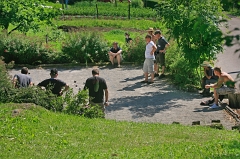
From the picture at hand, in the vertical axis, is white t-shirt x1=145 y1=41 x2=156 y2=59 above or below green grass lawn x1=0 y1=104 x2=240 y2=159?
above

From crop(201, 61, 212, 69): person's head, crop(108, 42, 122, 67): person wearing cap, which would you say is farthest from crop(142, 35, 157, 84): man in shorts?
crop(108, 42, 122, 67): person wearing cap

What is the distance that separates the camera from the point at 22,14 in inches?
968

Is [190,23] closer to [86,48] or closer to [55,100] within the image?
[55,100]

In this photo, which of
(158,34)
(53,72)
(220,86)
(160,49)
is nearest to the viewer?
(53,72)

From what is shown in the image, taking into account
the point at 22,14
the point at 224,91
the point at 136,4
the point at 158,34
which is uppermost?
the point at 136,4

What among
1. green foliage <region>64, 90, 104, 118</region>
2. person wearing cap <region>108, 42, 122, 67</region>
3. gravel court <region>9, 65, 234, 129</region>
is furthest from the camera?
person wearing cap <region>108, 42, 122, 67</region>

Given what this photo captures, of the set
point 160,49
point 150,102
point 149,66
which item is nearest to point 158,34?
point 160,49

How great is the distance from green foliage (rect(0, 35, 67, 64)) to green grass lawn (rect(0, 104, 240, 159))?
10131 millimetres

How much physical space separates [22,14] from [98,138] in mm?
15447

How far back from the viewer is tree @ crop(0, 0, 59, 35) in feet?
A: 80.6

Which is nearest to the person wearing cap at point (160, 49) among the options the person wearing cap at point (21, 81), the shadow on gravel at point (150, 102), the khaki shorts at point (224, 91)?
the shadow on gravel at point (150, 102)

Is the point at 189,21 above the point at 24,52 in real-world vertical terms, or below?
above

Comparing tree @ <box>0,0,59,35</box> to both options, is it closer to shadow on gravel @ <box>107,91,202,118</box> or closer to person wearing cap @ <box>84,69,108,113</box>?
shadow on gravel @ <box>107,91,202,118</box>

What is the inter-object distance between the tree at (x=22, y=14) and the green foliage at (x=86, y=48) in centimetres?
337
